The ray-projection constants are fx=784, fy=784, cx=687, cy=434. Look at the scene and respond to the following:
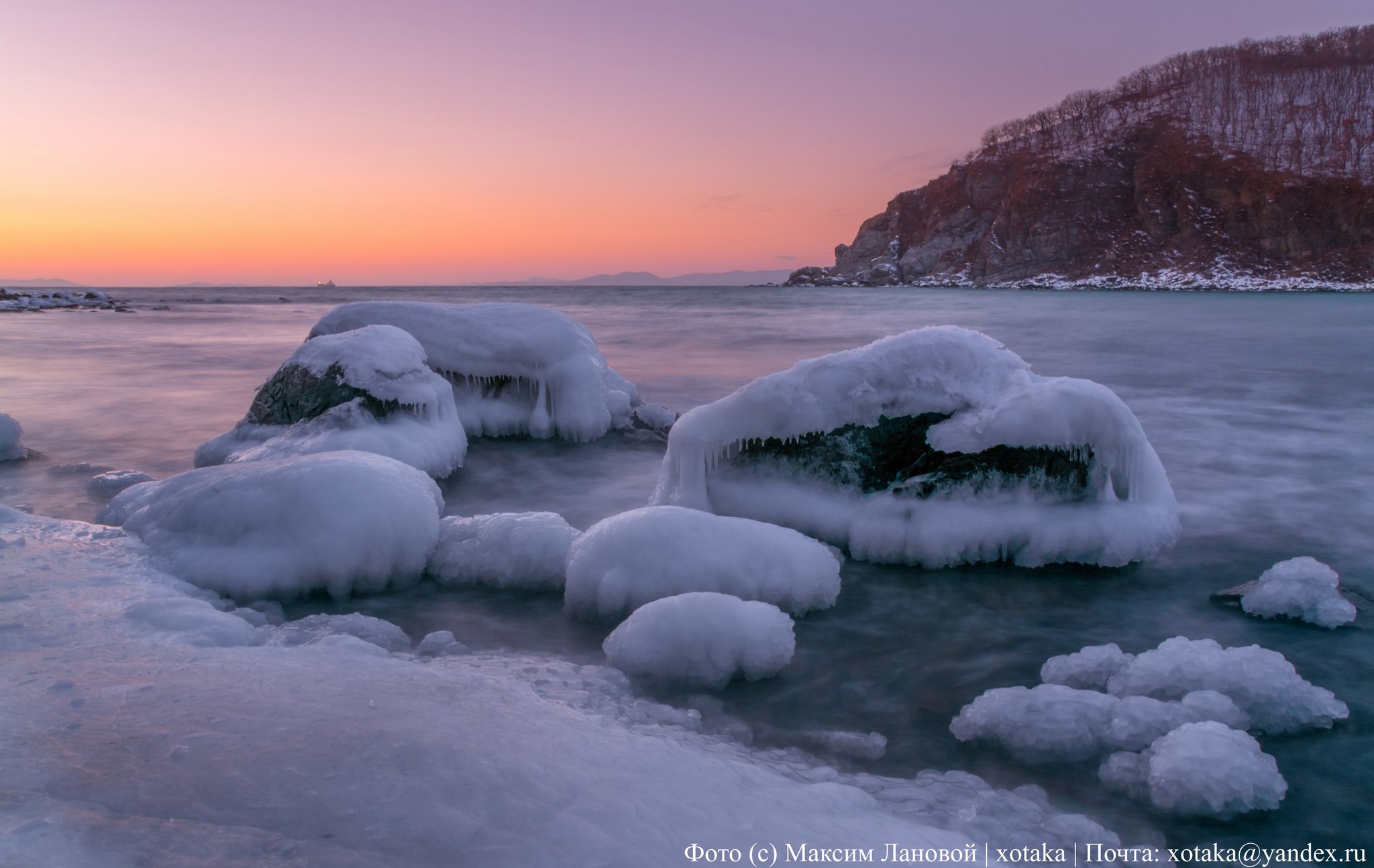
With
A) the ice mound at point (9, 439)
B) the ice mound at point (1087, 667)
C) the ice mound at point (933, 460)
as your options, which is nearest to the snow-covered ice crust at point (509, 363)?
Answer: the ice mound at point (9, 439)

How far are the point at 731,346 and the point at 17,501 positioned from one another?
683 inches

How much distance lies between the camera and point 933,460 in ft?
16.3

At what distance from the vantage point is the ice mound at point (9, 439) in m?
7.40

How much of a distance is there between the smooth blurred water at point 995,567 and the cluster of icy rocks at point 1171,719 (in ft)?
0.24

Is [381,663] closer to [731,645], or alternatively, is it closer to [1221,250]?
[731,645]

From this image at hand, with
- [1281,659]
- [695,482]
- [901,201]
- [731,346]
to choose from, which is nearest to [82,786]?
[695,482]

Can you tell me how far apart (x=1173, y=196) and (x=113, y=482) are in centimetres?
8603

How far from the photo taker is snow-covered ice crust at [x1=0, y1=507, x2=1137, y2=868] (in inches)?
73.4

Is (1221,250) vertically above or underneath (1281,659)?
above

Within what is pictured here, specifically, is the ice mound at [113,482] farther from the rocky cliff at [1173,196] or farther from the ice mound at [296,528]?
the rocky cliff at [1173,196]

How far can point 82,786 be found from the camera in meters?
2.00

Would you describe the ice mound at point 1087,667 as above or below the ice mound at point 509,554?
below

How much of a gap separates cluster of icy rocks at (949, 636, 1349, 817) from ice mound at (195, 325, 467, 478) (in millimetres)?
5236

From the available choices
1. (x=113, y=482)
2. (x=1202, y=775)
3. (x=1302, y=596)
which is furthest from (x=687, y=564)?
(x=113, y=482)
